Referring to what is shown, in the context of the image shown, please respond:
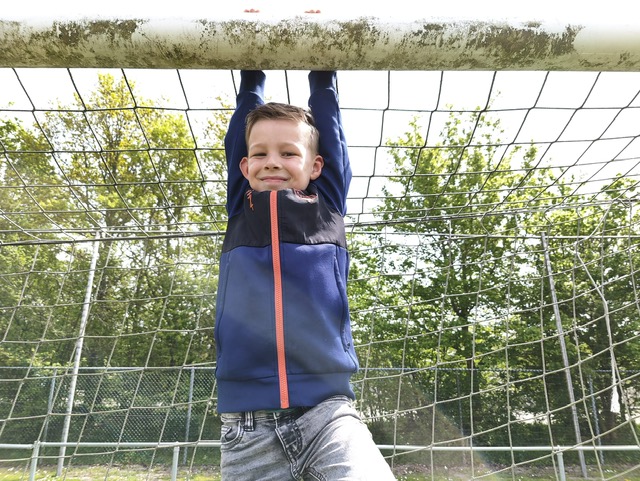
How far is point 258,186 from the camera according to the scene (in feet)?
4.28

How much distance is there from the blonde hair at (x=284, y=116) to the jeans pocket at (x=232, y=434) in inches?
27.7

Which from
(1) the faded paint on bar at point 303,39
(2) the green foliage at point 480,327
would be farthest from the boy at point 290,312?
(2) the green foliage at point 480,327

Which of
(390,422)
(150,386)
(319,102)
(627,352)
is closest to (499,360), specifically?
(627,352)

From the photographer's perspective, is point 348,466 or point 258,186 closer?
→ point 348,466

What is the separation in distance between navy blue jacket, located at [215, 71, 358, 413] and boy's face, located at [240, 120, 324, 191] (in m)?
0.04

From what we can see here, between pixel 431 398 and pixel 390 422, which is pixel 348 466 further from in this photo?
pixel 431 398

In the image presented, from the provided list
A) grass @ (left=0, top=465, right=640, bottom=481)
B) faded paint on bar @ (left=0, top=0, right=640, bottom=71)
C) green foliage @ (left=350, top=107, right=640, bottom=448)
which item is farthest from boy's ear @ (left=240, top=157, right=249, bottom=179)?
grass @ (left=0, top=465, right=640, bottom=481)

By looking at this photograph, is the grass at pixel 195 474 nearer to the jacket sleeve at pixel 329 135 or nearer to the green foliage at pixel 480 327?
the green foliage at pixel 480 327

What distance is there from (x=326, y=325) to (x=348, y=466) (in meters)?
0.29

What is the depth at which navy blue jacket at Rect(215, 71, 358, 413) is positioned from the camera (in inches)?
43.8

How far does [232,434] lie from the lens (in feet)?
3.65

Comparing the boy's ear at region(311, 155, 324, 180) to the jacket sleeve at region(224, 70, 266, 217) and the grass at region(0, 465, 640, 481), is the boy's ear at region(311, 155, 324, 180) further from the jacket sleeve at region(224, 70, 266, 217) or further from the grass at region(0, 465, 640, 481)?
the grass at region(0, 465, 640, 481)

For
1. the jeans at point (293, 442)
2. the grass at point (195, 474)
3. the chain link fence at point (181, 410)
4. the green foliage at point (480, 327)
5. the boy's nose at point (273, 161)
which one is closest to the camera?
the jeans at point (293, 442)

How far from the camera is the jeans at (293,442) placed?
1050 millimetres
